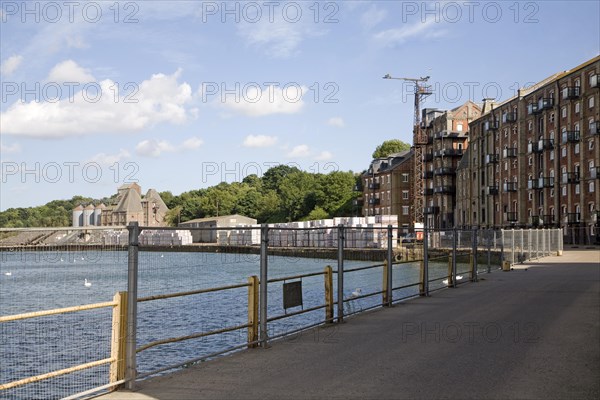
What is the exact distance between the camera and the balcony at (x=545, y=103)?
76.4m

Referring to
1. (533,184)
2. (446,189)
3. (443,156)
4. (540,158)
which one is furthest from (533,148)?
(446,189)

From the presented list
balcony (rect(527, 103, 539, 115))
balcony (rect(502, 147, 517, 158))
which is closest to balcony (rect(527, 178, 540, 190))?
balcony (rect(502, 147, 517, 158))

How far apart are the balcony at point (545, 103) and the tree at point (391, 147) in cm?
5820

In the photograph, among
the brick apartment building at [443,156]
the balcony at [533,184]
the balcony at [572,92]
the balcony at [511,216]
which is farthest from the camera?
the brick apartment building at [443,156]

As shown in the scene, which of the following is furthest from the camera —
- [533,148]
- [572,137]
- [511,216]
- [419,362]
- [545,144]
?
[511,216]

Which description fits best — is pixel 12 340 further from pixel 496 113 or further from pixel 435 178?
pixel 435 178

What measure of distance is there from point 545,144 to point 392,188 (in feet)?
136

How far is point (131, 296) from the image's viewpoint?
24.9ft

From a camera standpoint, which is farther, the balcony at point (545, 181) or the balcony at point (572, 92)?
the balcony at point (545, 181)

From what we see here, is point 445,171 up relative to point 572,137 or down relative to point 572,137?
down

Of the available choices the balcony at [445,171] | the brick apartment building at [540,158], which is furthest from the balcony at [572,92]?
the balcony at [445,171]

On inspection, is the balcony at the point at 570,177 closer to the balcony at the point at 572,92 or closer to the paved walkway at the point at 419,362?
the balcony at the point at 572,92

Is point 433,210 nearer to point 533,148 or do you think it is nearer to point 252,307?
point 533,148

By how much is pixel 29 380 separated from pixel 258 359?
370 cm
